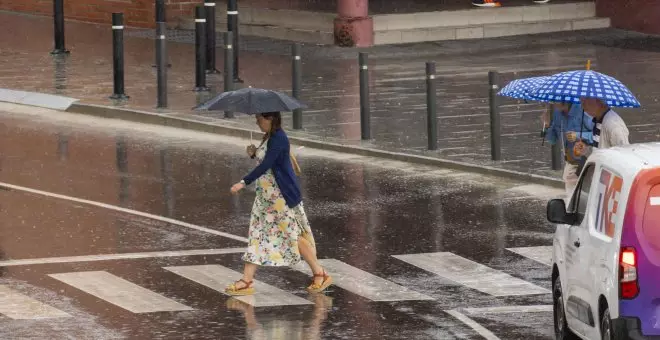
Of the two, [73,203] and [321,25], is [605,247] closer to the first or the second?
[73,203]

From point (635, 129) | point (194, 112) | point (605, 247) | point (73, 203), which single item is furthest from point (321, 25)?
point (605, 247)

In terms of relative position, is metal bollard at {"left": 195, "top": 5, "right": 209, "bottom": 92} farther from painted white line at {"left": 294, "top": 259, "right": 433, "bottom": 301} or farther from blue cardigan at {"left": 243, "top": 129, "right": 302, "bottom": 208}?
blue cardigan at {"left": 243, "top": 129, "right": 302, "bottom": 208}

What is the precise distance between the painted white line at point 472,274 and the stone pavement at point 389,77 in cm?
422

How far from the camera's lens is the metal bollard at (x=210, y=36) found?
27000 mm

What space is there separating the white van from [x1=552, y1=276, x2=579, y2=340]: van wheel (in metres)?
0.02

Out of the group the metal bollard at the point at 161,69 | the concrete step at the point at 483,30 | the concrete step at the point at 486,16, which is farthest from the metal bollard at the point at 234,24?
the concrete step at the point at 486,16

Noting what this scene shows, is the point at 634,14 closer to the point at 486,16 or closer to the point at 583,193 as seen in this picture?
the point at 486,16

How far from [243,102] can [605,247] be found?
4.35 m

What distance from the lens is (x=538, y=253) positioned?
15.3m

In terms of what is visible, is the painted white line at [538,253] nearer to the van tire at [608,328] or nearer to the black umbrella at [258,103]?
the black umbrella at [258,103]

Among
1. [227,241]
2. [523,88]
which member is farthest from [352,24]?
[523,88]

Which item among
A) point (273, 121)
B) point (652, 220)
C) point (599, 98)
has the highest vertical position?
point (599, 98)

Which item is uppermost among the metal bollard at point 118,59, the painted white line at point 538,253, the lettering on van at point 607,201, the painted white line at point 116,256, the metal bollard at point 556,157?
the metal bollard at point 118,59

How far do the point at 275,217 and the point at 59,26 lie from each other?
17.7 meters
